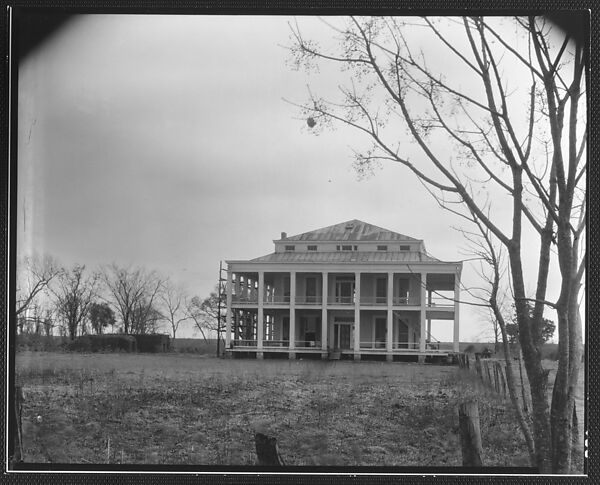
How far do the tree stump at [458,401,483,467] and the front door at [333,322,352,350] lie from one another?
3.22 ft

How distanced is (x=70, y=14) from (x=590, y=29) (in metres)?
2.33

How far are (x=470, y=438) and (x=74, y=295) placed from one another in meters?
2.28

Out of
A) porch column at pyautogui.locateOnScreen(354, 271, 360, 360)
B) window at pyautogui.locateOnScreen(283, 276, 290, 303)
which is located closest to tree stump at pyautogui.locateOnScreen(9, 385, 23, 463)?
window at pyautogui.locateOnScreen(283, 276, 290, 303)

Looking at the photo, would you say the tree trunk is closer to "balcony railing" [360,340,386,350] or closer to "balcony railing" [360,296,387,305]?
"balcony railing" [360,296,387,305]

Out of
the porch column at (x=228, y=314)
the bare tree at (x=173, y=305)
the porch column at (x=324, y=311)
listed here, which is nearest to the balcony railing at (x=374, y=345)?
the porch column at (x=324, y=311)

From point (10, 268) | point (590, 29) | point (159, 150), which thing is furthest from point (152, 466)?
point (590, 29)

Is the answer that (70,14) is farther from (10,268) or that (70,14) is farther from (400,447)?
(400,447)

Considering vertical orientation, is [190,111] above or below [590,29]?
below

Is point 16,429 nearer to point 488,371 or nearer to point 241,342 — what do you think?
point 241,342

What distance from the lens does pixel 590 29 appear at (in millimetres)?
3250

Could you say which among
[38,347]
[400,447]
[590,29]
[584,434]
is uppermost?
[590,29]

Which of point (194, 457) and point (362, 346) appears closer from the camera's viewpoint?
point (194, 457)

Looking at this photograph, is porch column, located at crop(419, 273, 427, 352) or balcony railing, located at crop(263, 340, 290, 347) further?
balcony railing, located at crop(263, 340, 290, 347)

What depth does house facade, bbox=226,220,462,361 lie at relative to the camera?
165 inches
